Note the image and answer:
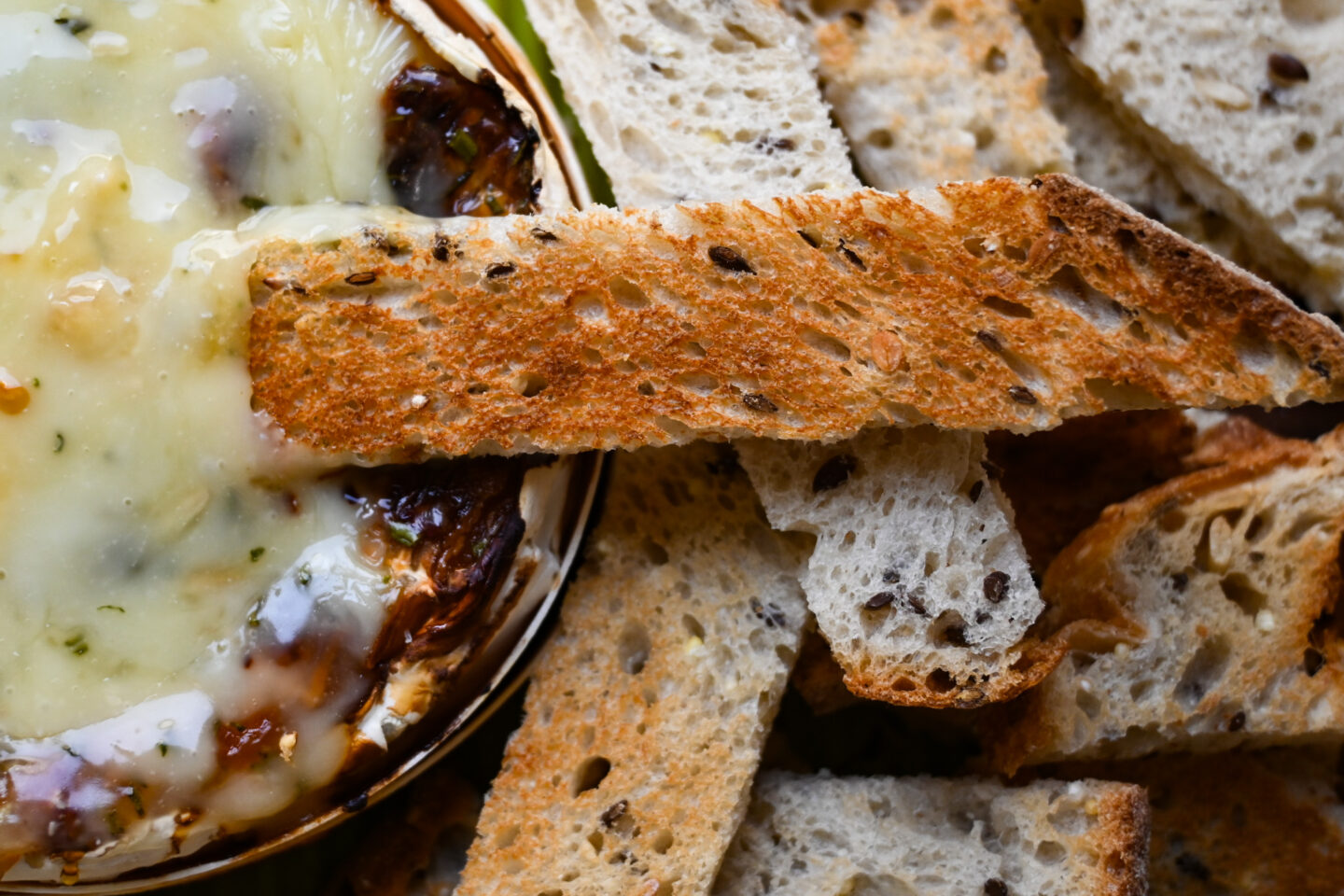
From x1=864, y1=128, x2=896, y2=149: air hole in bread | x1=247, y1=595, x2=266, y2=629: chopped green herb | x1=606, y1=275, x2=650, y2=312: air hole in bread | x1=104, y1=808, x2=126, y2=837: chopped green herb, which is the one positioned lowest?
x1=104, y1=808, x2=126, y2=837: chopped green herb

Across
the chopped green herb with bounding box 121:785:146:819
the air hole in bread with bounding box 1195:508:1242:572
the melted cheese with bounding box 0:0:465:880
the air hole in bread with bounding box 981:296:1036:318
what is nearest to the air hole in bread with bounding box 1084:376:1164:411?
the air hole in bread with bounding box 981:296:1036:318

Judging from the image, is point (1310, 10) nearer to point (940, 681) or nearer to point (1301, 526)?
point (1301, 526)

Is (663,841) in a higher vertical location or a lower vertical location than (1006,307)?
lower

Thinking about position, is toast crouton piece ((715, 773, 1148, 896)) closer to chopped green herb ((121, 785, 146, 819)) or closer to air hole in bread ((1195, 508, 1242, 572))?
air hole in bread ((1195, 508, 1242, 572))


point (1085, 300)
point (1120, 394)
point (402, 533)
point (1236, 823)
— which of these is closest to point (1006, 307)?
point (1085, 300)

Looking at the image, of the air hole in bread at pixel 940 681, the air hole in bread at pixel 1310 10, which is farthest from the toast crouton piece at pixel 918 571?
the air hole in bread at pixel 1310 10

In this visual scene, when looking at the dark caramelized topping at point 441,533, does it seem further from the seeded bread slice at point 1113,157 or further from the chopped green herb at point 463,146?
the seeded bread slice at point 1113,157

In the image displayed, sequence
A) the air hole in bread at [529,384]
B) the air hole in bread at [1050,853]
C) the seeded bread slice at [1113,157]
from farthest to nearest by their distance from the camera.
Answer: the seeded bread slice at [1113,157], the air hole in bread at [1050,853], the air hole in bread at [529,384]
